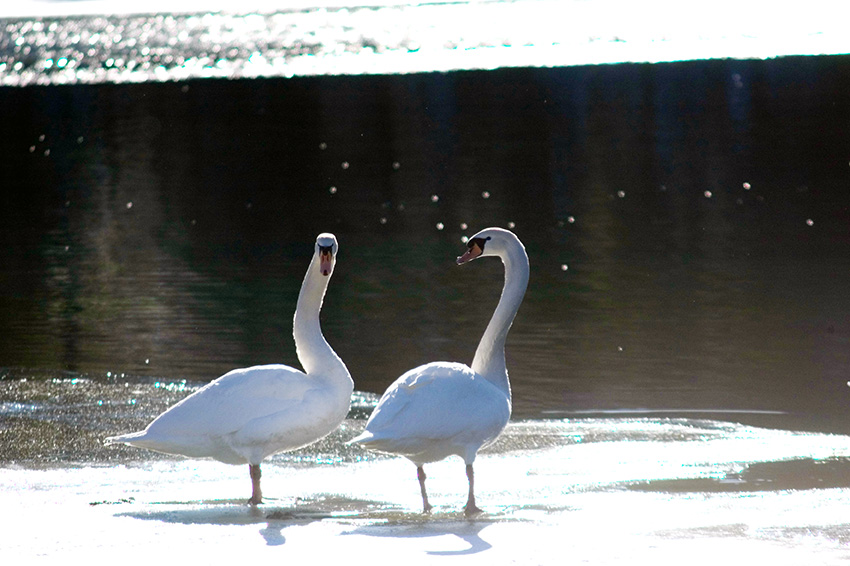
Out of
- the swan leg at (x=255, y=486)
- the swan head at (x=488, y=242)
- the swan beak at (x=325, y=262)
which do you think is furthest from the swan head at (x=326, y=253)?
the swan leg at (x=255, y=486)

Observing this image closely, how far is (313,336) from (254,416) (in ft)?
2.16

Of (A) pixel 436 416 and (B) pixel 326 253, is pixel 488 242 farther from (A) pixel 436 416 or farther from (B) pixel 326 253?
(A) pixel 436 416

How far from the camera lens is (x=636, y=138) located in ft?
107

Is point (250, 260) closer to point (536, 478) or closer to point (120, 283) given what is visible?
point (120, 283)

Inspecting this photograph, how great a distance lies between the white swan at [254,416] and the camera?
264 inches

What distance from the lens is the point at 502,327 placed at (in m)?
7.34

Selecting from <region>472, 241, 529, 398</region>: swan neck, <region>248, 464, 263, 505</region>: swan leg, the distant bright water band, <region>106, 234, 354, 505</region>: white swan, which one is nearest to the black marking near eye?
<region>472, 241, 529, 398</region>: swan neck

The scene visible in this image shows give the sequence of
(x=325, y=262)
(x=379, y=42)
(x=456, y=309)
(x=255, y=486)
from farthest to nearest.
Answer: (x=379, y=42), (x=456, y=309), (x=325, y=262), (x=255, y=486)

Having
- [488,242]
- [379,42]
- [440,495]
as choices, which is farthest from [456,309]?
[379,42]

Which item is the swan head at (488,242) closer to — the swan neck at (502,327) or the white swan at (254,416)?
the swan neck at (502,327)

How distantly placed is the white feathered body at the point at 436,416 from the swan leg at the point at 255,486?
24.2 inches

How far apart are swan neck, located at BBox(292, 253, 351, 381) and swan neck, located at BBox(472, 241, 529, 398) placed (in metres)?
0.75

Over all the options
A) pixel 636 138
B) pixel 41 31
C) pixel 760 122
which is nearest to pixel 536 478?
pixel 636 138

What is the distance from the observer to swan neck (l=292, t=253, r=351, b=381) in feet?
23.3
